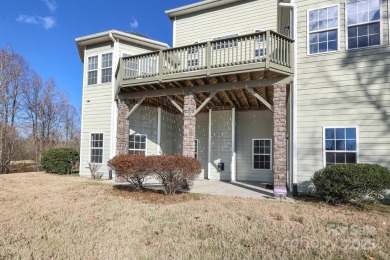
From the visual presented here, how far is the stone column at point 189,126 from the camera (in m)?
10.0

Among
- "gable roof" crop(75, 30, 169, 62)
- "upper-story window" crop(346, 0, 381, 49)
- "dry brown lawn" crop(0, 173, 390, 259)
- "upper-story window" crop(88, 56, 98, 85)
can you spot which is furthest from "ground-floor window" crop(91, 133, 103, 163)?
"upper-story window" crop(346, 0, 381, 49)

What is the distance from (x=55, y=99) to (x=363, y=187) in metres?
33.1

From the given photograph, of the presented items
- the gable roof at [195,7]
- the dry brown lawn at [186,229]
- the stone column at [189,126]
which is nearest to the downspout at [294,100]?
the dry brown lawn at [186,229]

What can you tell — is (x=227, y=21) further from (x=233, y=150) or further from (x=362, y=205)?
(x=362, y=205)

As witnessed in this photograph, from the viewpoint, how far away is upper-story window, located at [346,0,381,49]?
7898mm

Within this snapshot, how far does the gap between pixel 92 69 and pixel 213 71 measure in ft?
24.8

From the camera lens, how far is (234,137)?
524 inches

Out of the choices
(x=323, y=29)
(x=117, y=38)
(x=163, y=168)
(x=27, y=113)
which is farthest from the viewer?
(x=27, y=113)

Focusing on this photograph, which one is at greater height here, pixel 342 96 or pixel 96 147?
pixel 342 96

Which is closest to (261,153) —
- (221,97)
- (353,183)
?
(221,97)

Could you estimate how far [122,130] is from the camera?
11.8m

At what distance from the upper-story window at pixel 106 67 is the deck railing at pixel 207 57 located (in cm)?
200

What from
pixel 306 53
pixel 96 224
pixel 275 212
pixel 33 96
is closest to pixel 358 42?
pixel 306 53

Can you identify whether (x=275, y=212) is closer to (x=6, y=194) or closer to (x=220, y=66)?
(x=220, y=66)
